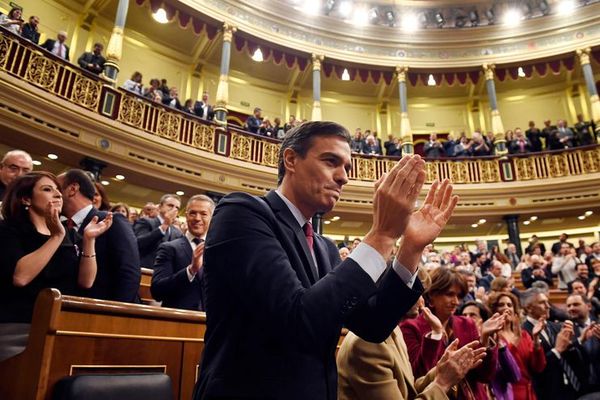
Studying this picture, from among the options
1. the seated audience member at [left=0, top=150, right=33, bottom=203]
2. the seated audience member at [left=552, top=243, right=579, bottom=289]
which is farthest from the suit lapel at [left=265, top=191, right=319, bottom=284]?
the seated audience member at [left=552, top=243, right=579, bottom=289]

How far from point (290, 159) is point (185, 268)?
1649 millimetres

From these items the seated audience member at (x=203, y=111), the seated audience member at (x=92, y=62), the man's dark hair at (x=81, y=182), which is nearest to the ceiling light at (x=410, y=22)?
the seated audience member at (x=203, y=111)

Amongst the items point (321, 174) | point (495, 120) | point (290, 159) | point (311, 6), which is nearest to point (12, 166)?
point (290, 159)

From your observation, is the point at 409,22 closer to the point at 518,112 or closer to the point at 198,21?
the point at 518,112

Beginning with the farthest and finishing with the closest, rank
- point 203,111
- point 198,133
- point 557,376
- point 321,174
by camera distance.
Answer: point 203,111
point 198,133
point 557,376
point 321,174

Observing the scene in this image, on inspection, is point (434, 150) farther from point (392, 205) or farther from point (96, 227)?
point (392, 205)

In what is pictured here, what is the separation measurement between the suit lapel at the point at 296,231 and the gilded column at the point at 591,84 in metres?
11.8

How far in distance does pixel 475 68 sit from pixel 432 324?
11971 millimetres

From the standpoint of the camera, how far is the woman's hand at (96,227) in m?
1.90

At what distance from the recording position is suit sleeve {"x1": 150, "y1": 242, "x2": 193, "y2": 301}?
2516mm

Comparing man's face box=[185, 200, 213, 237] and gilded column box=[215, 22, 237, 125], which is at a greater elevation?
gilded column box=[215, 22, 237, 125]

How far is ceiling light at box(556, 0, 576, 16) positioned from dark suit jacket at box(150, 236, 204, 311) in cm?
1307

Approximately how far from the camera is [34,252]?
1699mm

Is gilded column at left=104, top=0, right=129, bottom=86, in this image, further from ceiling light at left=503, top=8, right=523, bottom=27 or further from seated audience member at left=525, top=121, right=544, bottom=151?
ceiling light at left=503, top=8, right=523, bottom=27
